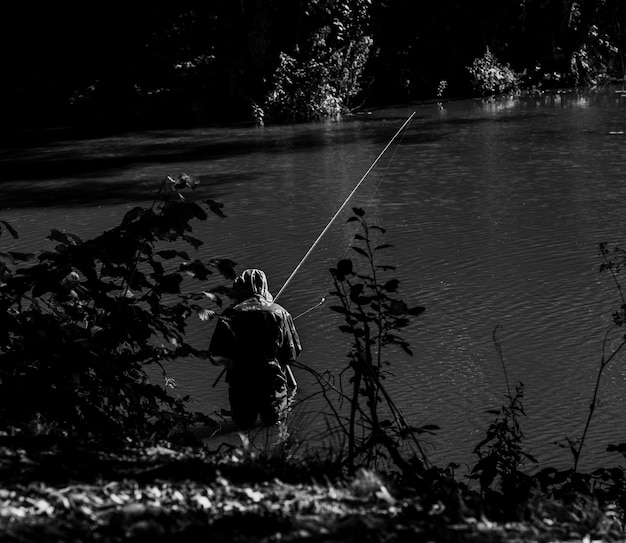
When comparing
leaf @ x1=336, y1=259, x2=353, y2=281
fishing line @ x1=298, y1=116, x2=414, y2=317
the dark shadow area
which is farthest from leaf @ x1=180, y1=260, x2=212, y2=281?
the dark shadow area

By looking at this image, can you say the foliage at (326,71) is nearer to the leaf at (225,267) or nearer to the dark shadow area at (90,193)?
the dark shadow area at (90,193)

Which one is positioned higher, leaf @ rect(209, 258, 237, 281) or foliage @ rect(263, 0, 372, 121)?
foliage @ rect(263, 0, 372, 121)

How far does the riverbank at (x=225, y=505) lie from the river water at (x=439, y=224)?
221cm

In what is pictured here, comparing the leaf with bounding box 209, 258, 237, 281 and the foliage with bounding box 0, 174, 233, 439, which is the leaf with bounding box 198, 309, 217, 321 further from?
the leaf with bounding box 209, 258, 237, 281

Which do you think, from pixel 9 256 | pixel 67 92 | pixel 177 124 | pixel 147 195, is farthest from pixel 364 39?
pixel 9 256

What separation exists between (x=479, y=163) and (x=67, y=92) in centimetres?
1974

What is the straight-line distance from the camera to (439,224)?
52.0ft

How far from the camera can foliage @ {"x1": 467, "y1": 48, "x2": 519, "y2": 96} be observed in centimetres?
3784

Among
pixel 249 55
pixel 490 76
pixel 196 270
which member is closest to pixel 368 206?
pixel 196 270

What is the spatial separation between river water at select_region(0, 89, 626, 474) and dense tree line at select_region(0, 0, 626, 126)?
3.04 metres

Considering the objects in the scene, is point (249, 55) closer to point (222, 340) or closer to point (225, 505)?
point (222, 340)

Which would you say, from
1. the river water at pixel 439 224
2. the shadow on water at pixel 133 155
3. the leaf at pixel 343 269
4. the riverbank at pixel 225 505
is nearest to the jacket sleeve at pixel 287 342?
the river water at pixel 439 224

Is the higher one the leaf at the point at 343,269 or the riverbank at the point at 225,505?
the leaf at the point at 343,269

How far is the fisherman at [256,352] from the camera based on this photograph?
810 centimetres
